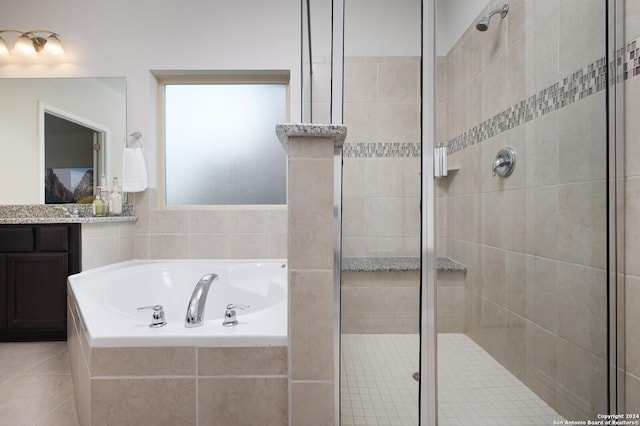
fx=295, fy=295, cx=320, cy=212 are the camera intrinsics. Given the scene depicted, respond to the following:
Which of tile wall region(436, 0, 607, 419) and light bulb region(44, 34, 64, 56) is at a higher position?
light bulb region(44, 34, 64, 56)

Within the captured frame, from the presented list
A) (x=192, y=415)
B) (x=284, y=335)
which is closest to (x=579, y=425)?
(x=284, y=335)

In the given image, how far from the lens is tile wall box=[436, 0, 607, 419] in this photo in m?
0.83

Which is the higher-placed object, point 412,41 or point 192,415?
point 412,41

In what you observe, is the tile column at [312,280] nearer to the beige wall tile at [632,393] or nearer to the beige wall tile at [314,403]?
Result: the beige wall tile at [314,403]

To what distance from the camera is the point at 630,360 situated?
807 millimetres

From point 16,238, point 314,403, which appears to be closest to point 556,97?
point 314,403

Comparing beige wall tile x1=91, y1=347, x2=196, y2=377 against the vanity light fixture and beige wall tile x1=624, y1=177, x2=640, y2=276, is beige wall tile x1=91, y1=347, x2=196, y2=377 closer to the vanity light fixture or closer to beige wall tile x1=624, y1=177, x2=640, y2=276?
beige wall tile x1=624, y1=177, x2=640, y2=276

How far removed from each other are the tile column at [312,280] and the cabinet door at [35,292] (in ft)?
5.80

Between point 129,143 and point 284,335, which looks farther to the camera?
point 129,143

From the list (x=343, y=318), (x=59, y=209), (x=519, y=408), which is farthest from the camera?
(x=59, y=209)

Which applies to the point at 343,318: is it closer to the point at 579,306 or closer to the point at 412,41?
the point at 579,306

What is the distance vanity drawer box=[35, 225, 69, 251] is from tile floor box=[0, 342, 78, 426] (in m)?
0.61

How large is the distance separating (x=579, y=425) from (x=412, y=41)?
3.80 feet

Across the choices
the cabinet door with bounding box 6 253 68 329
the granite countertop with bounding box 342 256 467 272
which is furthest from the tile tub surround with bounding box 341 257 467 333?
the cabinet door with bounding box 6 253 68 329
